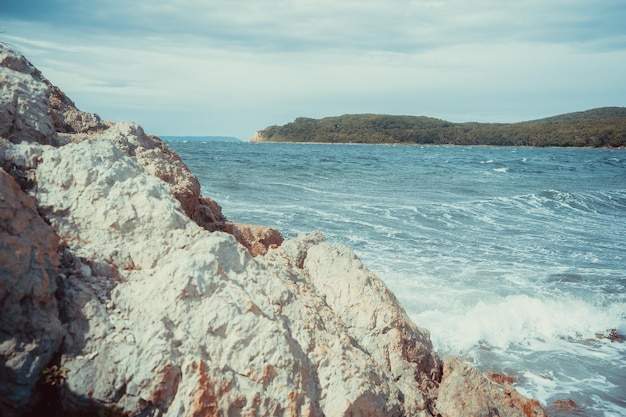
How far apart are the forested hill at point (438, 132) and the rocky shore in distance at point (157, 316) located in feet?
446

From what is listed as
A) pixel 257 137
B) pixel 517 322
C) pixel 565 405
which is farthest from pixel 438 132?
pixel 565 405

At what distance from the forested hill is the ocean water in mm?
112909

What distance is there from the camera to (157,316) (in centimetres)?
292

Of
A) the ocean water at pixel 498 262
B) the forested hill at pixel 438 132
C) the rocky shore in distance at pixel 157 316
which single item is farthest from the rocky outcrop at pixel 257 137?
the rocky shore in distance at pixel 157 316

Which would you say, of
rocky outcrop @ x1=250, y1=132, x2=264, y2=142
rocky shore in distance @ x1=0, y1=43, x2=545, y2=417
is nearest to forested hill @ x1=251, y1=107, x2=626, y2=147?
rocky outcrop @ x1=250, y1=132, x2=264, y2=142

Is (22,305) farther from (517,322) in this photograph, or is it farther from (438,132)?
(438,132)

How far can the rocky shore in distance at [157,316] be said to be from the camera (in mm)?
2682

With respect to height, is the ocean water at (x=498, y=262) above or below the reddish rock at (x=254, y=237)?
below

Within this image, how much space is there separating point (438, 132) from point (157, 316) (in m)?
165

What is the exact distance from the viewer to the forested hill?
127562 millimetres

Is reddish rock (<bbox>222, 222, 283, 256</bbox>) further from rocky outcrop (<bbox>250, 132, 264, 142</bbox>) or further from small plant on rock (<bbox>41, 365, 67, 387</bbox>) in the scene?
rocky outcrop (<bbox>250, 132, 264, 142</bbox>)

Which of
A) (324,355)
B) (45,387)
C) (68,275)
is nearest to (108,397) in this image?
(45,387)

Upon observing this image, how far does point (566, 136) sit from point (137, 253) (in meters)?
146

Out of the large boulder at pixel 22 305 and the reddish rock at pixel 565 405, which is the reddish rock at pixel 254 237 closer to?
the large boulder at pixel 22 305
